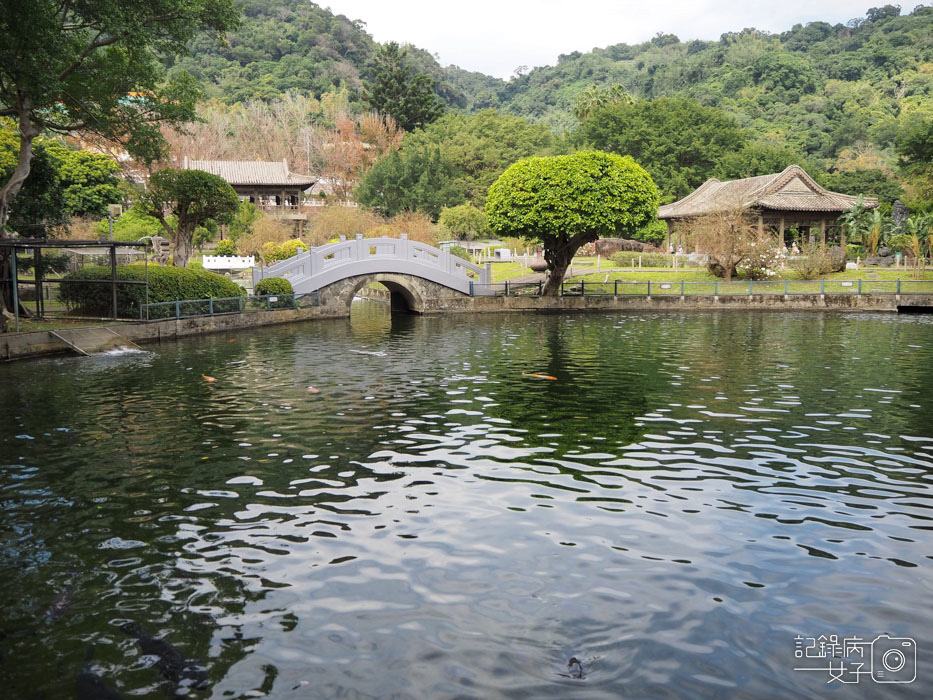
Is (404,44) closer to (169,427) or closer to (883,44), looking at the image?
(883,44)

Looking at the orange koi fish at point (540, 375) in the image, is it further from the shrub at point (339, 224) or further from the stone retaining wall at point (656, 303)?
the shrub at point (339, 224)

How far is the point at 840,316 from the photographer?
3284 cm

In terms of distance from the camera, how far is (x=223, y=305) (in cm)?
2823

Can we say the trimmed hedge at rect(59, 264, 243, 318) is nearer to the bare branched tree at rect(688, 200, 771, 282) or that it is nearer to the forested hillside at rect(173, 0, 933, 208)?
the bare branched tree at rect(688, 200, 771, 282)

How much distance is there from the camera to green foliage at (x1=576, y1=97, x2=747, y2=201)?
59.8m

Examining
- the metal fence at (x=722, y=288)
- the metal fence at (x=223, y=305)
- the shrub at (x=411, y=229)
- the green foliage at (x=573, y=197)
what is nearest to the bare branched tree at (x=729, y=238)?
the metal fence at (x=722, y=288)

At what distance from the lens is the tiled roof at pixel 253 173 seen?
6038cm

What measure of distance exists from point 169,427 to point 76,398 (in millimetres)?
3573

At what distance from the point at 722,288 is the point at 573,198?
9817 millimetres

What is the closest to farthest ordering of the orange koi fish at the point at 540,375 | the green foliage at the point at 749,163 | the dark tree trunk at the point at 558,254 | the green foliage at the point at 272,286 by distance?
the orange koi fish at the point at 540,375 < the green foliage at the point at 272,286 < the dark tree trunk at the point at 558,254 < the green foliage at the point at 749,163

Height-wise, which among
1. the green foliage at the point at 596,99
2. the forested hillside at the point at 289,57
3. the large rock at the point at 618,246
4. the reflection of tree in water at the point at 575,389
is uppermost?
the forested hillside at the point at 289,57

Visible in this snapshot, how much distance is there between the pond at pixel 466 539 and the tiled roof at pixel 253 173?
154 ft

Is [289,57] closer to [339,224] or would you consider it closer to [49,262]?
[339,224]

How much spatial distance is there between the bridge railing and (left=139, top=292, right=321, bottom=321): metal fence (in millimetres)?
1192
